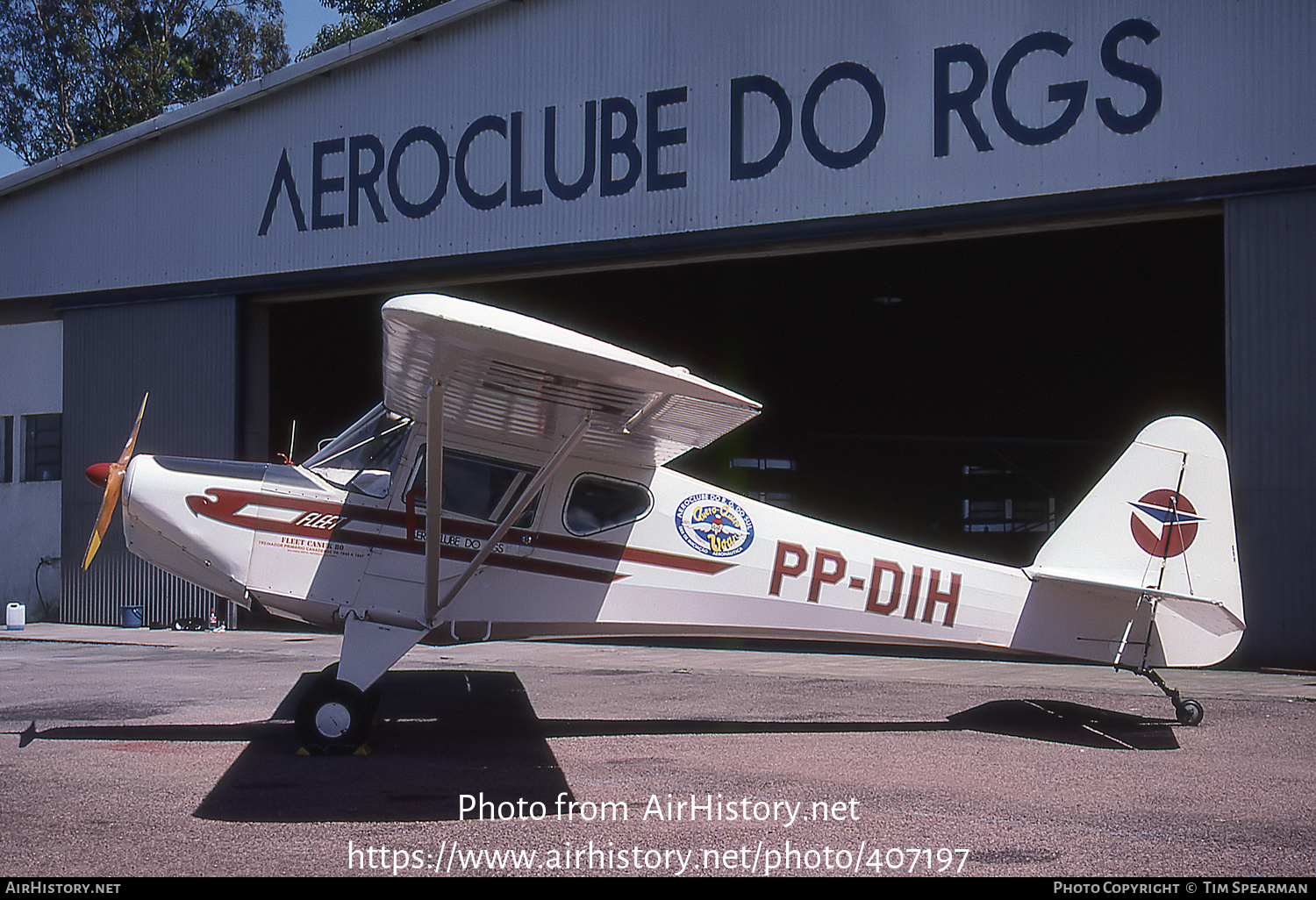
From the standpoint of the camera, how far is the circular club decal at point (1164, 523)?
826cm

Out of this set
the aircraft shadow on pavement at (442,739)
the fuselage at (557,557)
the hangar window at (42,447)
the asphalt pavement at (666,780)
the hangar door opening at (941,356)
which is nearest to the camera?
the asphalt pavement at (666,780)

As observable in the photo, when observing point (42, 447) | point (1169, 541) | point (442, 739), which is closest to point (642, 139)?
point (1169, 541)

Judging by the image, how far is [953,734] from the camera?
328 inches

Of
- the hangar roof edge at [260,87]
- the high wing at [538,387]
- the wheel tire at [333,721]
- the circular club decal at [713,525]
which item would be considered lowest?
the wheel tire at [333,721]

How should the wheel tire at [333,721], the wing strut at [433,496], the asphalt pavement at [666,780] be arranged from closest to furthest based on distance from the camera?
the asphalt pavement at [666,780]
the wing strut at [433,496]
the wheel tire at [333,721]

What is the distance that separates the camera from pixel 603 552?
26.9 feet

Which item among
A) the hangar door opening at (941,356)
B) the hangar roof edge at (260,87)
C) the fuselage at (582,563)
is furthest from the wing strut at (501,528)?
the hangar roof edge at (260,87)

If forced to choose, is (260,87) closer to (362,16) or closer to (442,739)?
(442,739)

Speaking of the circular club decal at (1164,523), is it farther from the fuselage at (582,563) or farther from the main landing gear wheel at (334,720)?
the main landing gear wheel at (334,720)

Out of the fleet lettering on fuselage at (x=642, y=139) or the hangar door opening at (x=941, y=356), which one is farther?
the hangar door opening at (x=941, y=356)

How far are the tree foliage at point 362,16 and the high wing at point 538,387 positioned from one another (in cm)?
3800

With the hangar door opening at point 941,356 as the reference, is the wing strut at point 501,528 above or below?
below

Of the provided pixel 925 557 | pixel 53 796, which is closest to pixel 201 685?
pixel 53 796

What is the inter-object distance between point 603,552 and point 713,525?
2.74 feet
